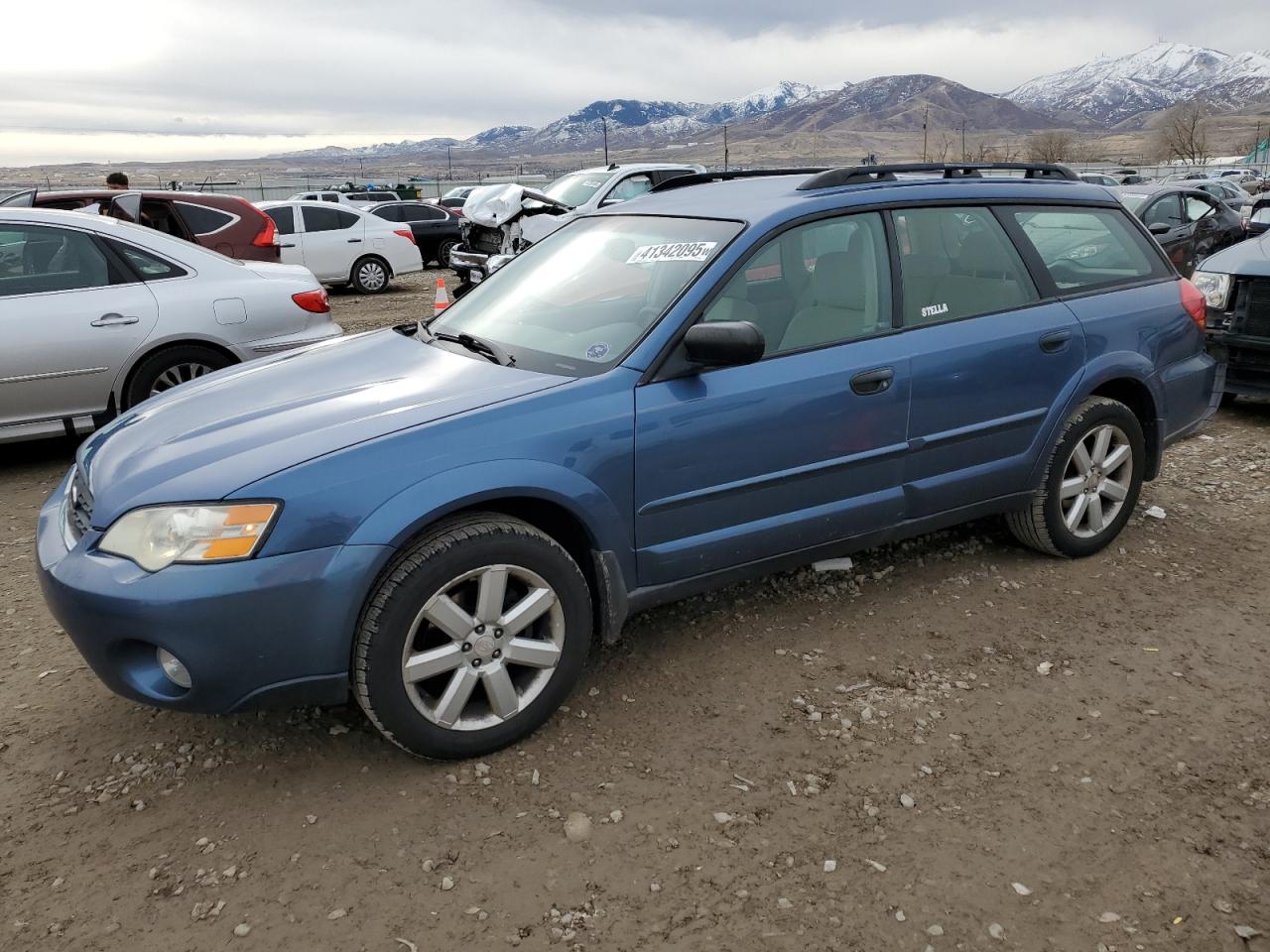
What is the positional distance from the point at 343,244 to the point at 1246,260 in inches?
509

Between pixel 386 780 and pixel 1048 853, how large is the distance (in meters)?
1.84

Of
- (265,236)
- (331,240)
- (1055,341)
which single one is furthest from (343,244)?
(1055,341)

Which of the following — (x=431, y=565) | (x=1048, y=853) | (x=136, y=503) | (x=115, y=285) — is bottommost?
(x=1048, y=853)

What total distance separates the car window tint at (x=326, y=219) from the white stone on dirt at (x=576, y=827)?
48.3 ft

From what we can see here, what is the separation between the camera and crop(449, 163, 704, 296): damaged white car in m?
11.4

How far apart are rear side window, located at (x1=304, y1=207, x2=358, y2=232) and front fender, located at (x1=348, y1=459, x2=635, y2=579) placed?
46.6ft

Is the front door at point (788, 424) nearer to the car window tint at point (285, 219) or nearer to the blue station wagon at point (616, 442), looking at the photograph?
the blue station wagon at point (616, 442)

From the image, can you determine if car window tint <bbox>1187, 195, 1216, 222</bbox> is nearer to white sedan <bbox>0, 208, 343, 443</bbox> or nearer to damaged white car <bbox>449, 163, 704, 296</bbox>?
damaged white car <bbox>449, 163, 704, 296</bbox>

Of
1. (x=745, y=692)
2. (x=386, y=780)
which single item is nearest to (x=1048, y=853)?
(x=745, y=692)

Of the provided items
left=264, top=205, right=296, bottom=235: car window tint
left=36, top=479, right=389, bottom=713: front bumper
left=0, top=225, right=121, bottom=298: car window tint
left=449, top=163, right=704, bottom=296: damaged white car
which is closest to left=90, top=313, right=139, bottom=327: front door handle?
left=0, top=225, right=121, bottom=298: car window tint

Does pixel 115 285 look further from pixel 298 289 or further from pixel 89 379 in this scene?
pixel 298 289

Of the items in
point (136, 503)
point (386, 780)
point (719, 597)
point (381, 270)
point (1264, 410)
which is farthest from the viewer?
point (381, 270)

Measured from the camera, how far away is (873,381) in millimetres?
3518

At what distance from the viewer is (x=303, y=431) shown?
9.45 feet
